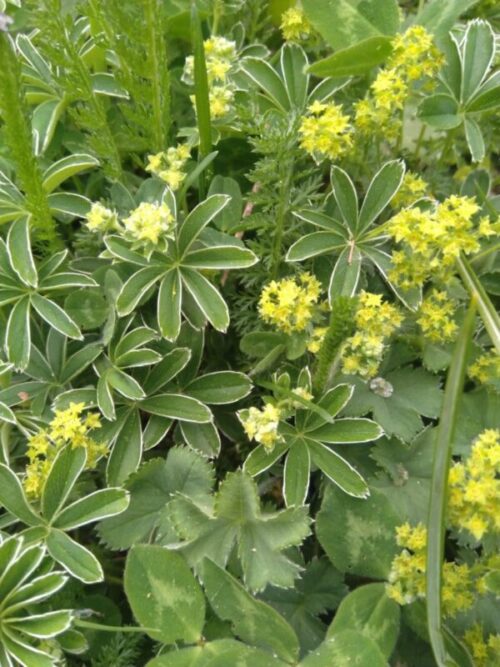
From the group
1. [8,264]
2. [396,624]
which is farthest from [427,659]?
[8,264]

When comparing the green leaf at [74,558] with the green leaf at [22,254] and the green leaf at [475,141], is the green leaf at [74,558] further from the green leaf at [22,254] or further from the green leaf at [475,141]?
the green leaf at [475,141]

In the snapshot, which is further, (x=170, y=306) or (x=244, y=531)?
(x=170, y=306)

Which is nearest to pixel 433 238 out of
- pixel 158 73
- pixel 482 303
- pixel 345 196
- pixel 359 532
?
pixel 482 303

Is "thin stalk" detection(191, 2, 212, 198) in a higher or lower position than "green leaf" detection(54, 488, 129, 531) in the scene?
higher

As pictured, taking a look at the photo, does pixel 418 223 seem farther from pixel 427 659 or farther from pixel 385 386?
pixel 427 659

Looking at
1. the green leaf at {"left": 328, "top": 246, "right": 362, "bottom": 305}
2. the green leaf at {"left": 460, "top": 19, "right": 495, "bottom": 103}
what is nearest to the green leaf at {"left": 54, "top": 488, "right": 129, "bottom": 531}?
the green leaf at {"left": 328, "top": 246, "right": 362, "bottom": 305}

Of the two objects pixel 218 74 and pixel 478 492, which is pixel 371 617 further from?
pixel 218 74

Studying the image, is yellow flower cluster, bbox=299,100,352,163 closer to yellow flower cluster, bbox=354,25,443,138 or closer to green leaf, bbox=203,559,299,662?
yellow flower cluster, bbox=354,25,443,138
